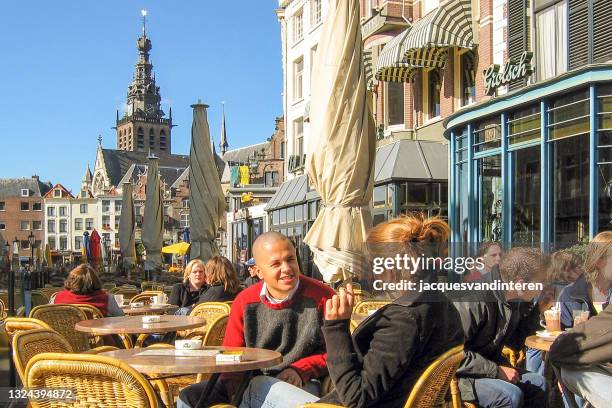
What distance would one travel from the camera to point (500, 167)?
14.3 meters

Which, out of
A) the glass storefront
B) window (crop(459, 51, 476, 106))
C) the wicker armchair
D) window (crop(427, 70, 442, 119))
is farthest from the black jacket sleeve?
window (crop(427, 70, 442, 119))

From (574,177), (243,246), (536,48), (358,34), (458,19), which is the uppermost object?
(458,19)

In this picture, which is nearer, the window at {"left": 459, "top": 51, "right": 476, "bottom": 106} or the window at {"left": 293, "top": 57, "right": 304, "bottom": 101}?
the window at {"left": 459, "top": 51, "right": 476, "bottom": 106}

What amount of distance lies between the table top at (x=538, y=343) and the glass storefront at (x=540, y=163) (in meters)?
6.11

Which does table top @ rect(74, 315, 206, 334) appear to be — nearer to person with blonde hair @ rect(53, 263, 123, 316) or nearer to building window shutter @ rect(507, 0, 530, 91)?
person with blonde hair @ rect(53, 263, 123, 316)

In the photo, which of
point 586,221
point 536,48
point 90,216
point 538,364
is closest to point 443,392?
point 538,364

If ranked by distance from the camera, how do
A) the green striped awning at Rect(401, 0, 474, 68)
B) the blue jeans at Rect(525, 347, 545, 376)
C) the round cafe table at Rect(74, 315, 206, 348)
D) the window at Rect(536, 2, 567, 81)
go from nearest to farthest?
the round cafe table at Rect(74, 315, 206, 348)
the blue jeans at Rect(525, 347, 545, 376)
the window at Rect(536, 2, 567, 81)
the green striped awning at Rect(401, 0, 474, 68)

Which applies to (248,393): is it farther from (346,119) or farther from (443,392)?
(346,119)

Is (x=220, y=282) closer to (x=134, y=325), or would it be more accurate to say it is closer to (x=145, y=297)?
(x=134, y=325)

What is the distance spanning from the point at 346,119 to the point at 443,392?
4.44 meters

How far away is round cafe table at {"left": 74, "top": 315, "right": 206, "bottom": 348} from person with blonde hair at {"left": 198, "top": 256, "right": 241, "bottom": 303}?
1442 mm

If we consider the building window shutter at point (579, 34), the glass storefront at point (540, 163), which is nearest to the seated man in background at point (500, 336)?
the glass storefront at point (540, 163)

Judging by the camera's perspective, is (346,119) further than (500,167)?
No

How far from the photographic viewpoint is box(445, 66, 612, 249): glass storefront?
37.9 ft
